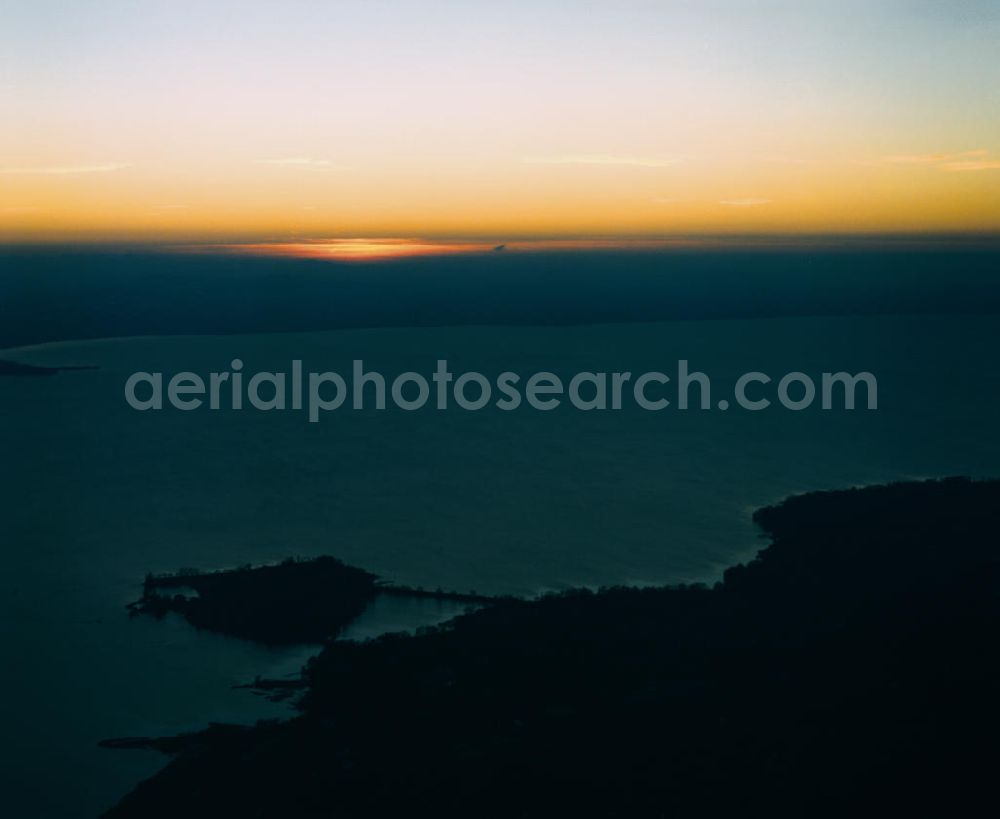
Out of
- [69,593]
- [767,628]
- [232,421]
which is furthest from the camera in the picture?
[232,421]

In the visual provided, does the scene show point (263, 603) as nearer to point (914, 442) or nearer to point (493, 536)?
point (493, 536)

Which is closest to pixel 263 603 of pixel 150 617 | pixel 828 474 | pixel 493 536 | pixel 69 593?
pixel 150 617

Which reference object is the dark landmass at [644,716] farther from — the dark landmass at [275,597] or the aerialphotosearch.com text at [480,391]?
the aerialphotosearch.com text at [480,391]

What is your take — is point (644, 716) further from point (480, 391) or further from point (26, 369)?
point (26, 369)

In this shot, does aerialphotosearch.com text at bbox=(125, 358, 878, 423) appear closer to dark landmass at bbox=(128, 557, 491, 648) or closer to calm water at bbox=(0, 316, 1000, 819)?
calm water at bbox=(0, 316, 1000, 819)

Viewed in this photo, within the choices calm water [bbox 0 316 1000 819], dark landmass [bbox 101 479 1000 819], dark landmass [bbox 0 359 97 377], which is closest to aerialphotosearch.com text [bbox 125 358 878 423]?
calm water [bbox 0 316 1000 819]

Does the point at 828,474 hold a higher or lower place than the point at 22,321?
lower
